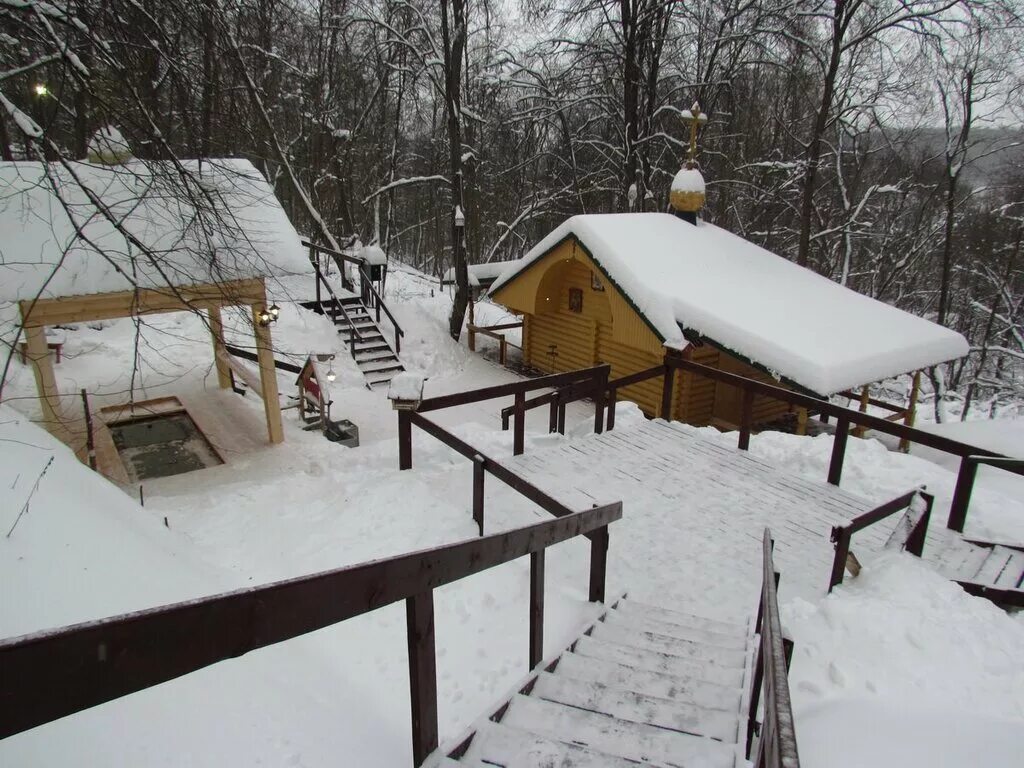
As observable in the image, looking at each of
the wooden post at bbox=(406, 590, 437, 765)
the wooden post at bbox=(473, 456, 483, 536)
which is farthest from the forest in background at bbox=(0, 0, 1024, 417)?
the wooden post at bbox=(406, 590, 437, 765)

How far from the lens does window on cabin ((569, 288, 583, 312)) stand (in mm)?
15406

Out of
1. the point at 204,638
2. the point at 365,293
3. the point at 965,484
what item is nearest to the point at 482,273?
the point at 365,293

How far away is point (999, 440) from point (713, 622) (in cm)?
907

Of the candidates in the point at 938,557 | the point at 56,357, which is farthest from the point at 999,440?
the point at 56,357

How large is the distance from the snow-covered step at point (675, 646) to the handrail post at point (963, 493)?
3.85 m

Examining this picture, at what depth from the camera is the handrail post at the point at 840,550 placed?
4746mm

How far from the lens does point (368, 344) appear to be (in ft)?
49.7

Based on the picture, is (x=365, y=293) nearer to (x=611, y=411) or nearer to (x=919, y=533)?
(x=611, y=411)

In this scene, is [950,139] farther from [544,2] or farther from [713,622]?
[713,622]

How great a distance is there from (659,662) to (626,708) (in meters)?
0.66

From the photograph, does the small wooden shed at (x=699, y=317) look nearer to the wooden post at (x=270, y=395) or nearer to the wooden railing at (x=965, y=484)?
the wooden railing at (x=965, y=484)

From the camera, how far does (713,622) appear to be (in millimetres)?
4469

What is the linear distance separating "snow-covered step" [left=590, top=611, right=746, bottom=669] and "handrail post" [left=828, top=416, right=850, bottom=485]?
399 cm

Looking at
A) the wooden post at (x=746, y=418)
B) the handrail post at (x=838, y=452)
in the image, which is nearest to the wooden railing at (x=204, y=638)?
the handrail post at (x=838, y=452)
